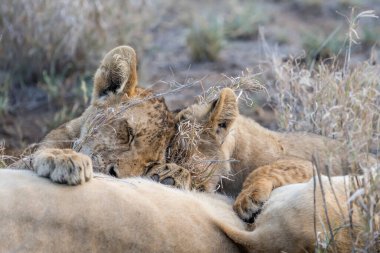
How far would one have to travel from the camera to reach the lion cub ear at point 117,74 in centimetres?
406

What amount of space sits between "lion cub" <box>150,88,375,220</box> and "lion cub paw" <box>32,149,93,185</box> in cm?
53

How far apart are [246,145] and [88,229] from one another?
1.61 meters

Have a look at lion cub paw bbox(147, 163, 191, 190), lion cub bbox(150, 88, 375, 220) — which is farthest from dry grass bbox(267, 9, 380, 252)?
lion cub paw bbox(147, 163, 191, 190)

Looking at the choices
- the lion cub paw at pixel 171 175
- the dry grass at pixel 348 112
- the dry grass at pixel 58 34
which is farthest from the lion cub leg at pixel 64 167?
the dry grass at pixel 58 34

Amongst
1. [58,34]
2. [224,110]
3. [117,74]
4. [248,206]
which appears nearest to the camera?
[248,206]

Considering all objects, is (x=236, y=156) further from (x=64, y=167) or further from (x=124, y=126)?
(x=64, y=167)

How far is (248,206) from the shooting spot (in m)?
3.66

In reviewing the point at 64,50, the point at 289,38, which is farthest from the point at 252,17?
the point at 64,50

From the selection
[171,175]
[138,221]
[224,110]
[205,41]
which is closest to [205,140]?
[224,110]

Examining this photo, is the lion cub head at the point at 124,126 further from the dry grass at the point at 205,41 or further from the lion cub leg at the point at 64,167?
the dry grass at the point at 205,41

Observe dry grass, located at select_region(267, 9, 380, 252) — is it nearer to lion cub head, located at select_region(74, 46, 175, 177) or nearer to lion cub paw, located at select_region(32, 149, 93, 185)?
→ lion cub head, located at select_region(74, 46, 175, 177)

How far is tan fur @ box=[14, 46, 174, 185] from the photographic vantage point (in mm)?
3455

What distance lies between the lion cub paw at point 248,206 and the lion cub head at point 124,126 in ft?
1.39

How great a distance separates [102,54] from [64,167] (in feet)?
11.1
